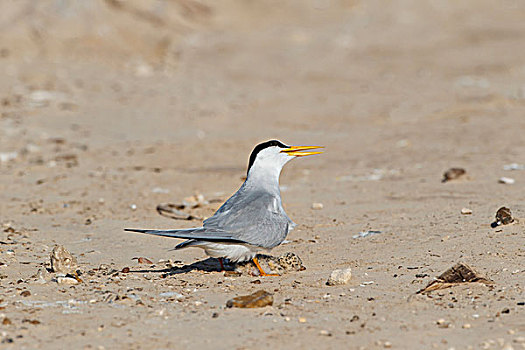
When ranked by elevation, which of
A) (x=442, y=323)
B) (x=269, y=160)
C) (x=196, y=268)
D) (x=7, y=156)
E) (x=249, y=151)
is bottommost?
(x=7, y=156)

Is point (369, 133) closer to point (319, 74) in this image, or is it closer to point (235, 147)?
point (235, 147)

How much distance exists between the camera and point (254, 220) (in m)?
4.68

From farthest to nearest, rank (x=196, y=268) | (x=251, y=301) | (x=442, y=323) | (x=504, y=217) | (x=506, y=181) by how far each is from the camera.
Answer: (x=506, y=181) → (x=504, y=217) → (x=196, y=268) → (x=251, y=301) → (x=442, y=323)

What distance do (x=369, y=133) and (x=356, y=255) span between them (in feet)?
18.7

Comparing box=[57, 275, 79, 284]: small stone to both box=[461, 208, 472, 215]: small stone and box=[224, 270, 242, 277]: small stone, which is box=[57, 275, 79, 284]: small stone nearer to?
box=[224, 270, 242, 277]: small stone

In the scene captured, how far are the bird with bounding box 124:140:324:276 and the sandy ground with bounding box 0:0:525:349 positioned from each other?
19cm

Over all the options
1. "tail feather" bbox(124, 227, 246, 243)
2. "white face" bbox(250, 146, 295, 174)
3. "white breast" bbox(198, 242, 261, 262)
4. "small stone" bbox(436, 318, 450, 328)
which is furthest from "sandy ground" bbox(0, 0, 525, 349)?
"white face" bbox(250, 146, 295, 174)

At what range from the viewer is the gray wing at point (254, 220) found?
4.60 m

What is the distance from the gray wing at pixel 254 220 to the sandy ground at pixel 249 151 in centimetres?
27

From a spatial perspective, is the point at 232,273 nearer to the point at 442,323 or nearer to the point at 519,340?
the point at 442,323

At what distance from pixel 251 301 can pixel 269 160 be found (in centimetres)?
153

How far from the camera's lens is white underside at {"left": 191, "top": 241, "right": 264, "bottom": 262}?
178 inches

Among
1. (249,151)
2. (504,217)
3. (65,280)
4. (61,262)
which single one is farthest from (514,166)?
(65,280)

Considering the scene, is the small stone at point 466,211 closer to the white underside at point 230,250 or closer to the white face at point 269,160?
the white face at point 269,160
